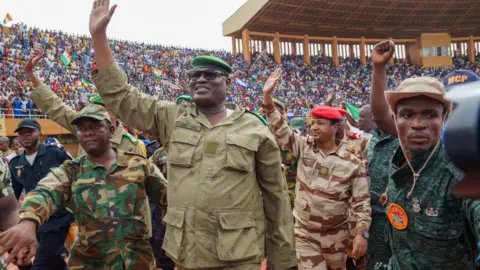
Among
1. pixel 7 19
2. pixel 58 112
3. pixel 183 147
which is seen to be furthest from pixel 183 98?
pixel 7 19

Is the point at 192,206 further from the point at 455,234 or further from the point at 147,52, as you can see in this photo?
the point at 147,52

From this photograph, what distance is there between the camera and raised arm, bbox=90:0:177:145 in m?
2.66

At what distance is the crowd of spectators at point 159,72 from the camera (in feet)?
68.5

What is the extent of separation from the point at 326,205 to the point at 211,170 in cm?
160

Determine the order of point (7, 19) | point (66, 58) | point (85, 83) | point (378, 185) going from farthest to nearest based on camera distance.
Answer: point (7, 19) → point (66, 58) → point (85, 83) → point (378, 185)

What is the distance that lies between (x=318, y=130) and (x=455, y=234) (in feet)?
7.43

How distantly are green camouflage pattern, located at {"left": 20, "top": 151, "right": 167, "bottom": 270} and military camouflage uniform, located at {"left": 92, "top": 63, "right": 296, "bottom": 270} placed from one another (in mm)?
488

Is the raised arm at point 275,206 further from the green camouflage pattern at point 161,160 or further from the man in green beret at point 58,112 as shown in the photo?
the green camouflage pattern at point 161,160

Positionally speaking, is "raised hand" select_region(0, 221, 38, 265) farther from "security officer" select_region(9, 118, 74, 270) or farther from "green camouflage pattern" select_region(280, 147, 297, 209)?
"green camouflage pattern" select_region(280, 147, 297, 209)

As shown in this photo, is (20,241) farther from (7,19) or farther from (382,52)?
(7,19)

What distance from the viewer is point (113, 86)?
2.66 metres

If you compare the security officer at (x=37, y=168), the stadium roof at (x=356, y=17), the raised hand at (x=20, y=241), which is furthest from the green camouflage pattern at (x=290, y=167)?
the stadium roof at (x=356, y=17)

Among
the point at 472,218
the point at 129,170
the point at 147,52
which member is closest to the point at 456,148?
the point at 472,218

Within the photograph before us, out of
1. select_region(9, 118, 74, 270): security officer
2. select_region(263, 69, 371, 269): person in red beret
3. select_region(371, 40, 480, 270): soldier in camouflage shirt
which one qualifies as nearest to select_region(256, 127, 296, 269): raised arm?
select_region(371, 40, 480, 270): soldier in camouflage shirt
